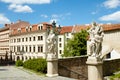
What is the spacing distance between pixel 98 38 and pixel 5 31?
6338 centimetres

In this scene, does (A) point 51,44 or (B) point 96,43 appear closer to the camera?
(B) point 96,43

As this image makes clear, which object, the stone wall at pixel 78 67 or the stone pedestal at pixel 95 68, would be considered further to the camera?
the stone wall at pixel 78 67

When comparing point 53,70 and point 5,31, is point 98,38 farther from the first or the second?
point 5,31

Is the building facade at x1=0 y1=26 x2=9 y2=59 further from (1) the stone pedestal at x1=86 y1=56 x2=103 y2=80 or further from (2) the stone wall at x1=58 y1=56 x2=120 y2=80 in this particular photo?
(1) the stone pedestal at x1=86 y1=56 x2=103 y2=80

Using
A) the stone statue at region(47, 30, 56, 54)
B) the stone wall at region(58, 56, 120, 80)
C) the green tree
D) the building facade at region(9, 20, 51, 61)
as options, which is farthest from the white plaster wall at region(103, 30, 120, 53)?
the building facade at region(9, 20, 51, 61)

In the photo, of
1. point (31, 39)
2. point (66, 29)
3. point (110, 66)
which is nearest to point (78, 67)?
point (110, 66)

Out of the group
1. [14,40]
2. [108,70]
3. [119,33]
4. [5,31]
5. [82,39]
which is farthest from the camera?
[5,31]

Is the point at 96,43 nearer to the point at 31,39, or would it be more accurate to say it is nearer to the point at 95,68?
the point at 95,68

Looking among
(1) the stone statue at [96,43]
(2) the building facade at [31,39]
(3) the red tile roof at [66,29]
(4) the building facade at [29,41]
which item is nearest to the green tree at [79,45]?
(2) the building facade at [31,39]

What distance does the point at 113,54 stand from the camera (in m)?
28.2

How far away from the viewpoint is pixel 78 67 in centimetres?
2316

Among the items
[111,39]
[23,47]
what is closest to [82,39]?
[111,39]

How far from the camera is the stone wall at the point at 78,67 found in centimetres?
2116

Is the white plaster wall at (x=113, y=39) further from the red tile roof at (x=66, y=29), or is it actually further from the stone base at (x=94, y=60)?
the red tile roof at (x=66, y=29)
